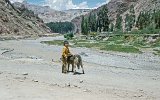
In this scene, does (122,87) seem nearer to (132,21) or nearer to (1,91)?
(1,91)

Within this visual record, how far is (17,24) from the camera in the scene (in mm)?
171250

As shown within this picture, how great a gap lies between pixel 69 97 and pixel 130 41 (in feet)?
242

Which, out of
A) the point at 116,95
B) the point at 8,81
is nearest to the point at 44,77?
the point at 8,81

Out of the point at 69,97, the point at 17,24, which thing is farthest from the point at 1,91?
the point at 17,24

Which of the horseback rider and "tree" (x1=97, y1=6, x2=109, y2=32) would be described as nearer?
the horseback rider

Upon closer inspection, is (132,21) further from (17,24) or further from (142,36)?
(142,36)

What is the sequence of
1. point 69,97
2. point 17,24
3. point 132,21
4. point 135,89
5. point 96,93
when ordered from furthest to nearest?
point 132,21 < point 17,24 < point 135,89 < point 96,93 < point 69,97

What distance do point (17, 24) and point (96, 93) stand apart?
155 meters

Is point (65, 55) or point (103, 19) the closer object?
point (65, 55)

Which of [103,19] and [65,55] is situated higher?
[103,19]

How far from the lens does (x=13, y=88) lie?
19.8 metres

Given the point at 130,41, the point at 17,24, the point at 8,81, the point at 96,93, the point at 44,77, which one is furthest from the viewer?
the point at 17,24

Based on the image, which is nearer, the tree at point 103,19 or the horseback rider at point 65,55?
the horseback rider at point 65,55

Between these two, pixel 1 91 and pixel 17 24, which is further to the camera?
pixel 17 24
